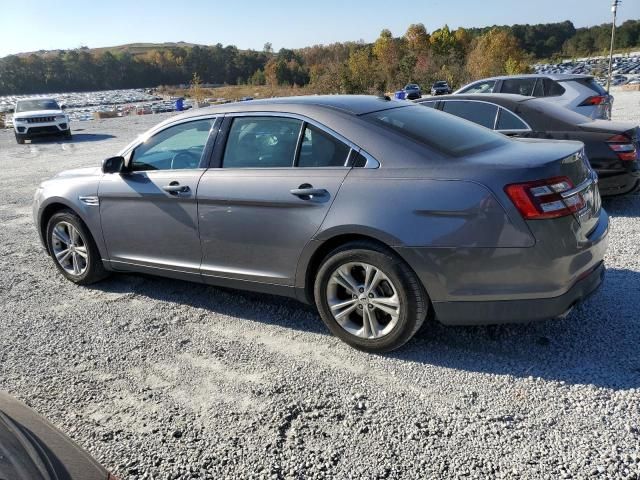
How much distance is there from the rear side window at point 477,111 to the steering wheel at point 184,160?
13.3ft

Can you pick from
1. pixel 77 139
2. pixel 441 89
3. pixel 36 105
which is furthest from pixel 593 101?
pixel 441 89

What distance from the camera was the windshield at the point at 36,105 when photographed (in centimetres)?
2244

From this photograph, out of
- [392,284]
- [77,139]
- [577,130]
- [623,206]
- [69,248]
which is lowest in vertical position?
[77,139]

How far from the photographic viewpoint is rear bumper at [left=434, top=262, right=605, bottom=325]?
3.11m

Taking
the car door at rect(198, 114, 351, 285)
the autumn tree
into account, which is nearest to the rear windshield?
the car door at rect(198, 114, 351, 285)

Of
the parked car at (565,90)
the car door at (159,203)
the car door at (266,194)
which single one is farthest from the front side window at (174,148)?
the parked car at (565,90)

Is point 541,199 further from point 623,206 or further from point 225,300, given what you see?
point 623,206

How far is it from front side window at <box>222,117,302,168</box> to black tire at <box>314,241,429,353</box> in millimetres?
766

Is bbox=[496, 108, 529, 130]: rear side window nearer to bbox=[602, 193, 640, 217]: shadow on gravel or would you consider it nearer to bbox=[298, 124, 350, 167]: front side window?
bbox=[602, 193, 640, 217]: shadow on gravel

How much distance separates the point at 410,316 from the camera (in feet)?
11.0

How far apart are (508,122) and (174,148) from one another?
4231mm

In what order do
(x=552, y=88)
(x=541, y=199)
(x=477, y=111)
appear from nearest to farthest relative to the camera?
(x=541, y=199) → (x=477, y=111) → (x=552, y=88)

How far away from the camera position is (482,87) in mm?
11375

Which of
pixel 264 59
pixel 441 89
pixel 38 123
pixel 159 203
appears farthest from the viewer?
pixel 264 59
